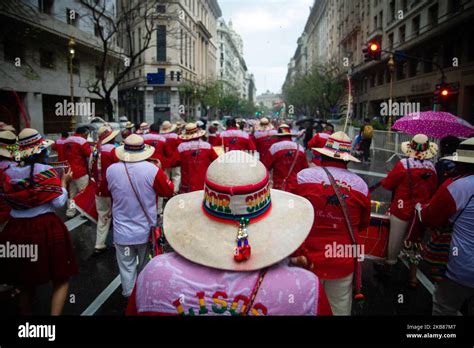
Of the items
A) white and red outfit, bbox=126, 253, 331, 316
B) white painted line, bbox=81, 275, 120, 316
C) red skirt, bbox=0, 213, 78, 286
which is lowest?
white painted line, bbox=81, 275, 120, 316

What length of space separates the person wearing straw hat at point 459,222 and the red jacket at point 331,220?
588 mm

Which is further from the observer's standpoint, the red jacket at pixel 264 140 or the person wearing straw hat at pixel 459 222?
the red jacket at pixel 264 140

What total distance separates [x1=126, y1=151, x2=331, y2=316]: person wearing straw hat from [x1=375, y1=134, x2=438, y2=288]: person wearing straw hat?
10.2 ft

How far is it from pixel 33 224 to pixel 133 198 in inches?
39.1

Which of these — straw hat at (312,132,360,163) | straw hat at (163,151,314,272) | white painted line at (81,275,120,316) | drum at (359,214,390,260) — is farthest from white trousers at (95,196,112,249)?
straw hat at (163,151,314,272)

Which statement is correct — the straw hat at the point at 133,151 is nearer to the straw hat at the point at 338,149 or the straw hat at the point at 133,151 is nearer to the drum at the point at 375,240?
the straw hat at the point at 338,149

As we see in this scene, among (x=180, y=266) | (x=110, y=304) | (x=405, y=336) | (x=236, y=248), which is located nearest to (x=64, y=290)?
(x=110, y=304)

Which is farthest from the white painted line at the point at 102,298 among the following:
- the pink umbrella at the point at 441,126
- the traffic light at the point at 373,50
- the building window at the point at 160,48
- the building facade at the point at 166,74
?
the building window at the point at 160,48

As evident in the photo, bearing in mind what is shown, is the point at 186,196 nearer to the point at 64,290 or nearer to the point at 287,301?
the point at 287,301

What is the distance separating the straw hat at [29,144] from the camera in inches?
120

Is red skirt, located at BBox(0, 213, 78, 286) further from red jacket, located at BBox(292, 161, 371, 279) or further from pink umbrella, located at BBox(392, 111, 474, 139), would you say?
pink umbrella, located at BBox(392, 111, 474, 139)

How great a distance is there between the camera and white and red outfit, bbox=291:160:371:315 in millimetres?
2809

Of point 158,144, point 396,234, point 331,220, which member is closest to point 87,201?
point 158,144

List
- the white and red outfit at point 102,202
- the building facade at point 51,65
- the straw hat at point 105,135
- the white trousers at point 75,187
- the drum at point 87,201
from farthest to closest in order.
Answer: the building facade at point 51,65 < the white trousers at point 75,187 < the straw hat at point 105,135 < the white and red outfit at point 102,202 < the drum at point 87,201
